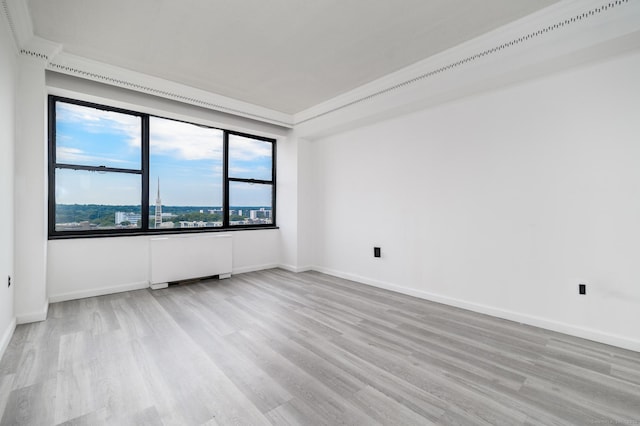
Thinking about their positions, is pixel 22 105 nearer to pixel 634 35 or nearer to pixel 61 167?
pixel 61 167

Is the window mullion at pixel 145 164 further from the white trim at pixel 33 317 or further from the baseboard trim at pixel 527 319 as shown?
the baseboard trim at pixel 527 319

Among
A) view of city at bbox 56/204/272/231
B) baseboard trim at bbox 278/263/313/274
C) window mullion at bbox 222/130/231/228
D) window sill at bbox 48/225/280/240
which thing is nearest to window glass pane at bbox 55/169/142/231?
view of city at bbox 56/204/272/231

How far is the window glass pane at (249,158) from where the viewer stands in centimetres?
518

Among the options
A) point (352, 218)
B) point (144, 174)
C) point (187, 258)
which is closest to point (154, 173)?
point (144, 174)

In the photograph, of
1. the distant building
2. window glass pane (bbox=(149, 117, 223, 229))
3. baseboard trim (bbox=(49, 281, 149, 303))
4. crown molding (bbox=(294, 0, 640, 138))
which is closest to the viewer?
crown molding (bbox=(294, 0, 640, 138))

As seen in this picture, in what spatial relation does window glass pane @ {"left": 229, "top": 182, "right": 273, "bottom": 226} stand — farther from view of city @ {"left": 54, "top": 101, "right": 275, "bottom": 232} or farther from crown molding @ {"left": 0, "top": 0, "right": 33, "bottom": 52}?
crown molding @ {"left": 0, "top": 0, "right": 33, "bottom": 52}

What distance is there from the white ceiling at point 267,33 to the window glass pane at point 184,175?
3.30ft

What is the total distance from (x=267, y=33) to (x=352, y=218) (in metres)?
2.92

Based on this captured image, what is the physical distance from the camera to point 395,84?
3.63 meters

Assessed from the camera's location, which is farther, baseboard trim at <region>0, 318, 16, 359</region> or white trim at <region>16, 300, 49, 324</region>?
white trim at <region>16, 300, 49, 324</region>

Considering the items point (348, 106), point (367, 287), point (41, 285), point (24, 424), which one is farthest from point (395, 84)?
point (41, 285)

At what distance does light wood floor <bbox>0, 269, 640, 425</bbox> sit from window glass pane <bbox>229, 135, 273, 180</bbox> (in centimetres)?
271

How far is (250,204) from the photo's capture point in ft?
17.9

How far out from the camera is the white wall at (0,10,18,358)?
2.31m
